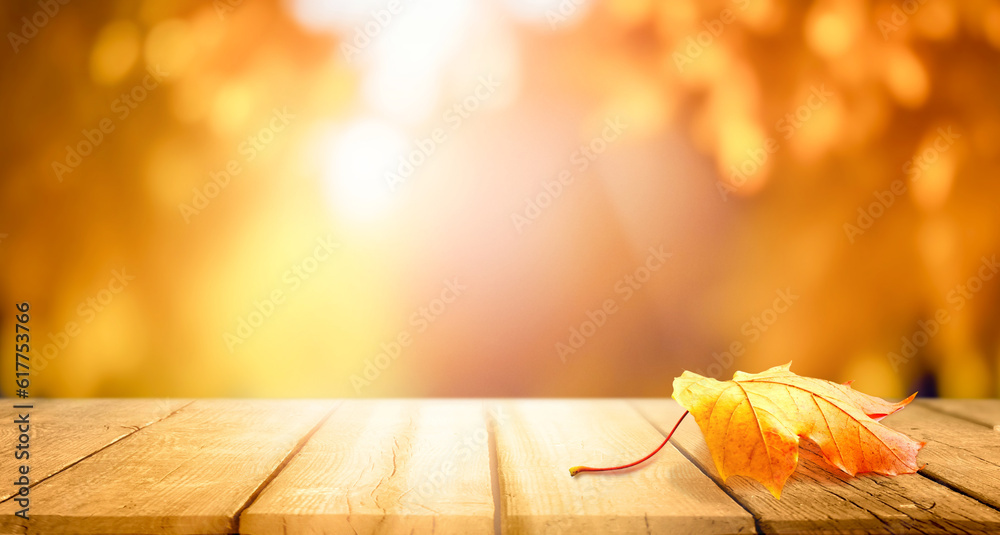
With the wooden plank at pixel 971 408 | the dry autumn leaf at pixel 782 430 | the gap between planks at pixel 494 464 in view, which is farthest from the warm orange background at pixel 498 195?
the dry autumn leaf at pixel 782 430

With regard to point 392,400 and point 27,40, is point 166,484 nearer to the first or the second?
point 392,400

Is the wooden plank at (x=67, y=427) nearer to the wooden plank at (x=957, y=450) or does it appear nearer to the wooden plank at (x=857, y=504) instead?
the wooden plank at (x=857, y=504)

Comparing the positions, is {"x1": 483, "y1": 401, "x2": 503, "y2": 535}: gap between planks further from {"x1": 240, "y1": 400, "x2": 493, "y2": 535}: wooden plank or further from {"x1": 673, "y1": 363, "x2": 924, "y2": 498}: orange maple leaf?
{"x1": 673, "y1": 363, "x2": 924, "y2": 498}: orange maple leaf

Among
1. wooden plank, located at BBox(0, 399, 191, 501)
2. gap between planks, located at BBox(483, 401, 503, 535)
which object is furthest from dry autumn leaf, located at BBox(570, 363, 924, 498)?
wooden plank, located at BBox(0, 399, 191, 501)

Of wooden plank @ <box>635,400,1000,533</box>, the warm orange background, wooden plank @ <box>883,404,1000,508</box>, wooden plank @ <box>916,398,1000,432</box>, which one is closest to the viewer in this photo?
wooden plank @ <box>635,400,1000,533</box>

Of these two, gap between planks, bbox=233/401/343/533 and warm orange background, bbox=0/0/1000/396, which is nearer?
gap between planks, bbox=233/401/343/533
